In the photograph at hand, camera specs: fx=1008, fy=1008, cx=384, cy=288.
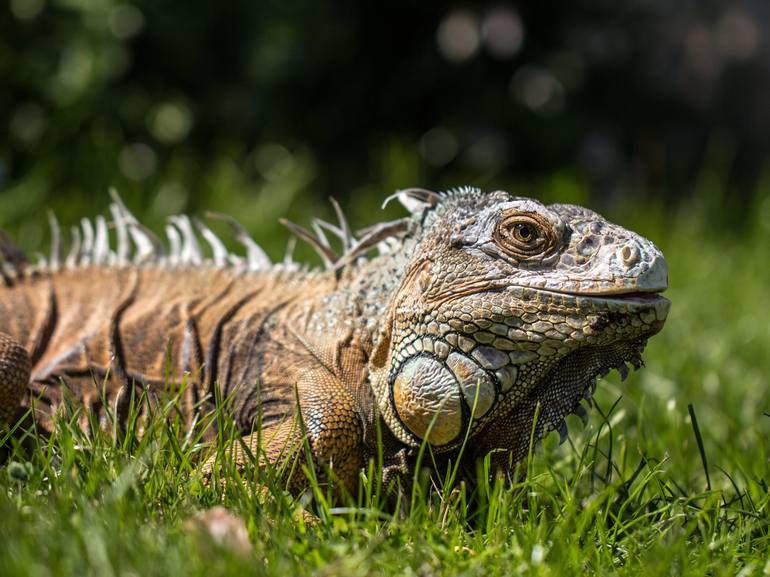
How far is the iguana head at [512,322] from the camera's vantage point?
3.01 metres

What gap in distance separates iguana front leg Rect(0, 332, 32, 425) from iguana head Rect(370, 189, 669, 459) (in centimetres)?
117

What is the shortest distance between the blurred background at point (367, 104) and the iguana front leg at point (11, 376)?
11.8 ft

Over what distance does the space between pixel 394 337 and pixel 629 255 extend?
0.78m

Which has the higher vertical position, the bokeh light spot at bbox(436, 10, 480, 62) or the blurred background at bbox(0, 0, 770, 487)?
the bokeh light spot at bbox(436, 10, 480, 62)

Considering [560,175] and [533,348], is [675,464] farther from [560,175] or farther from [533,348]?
[560,175]

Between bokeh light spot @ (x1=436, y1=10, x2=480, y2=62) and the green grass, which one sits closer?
the green grass

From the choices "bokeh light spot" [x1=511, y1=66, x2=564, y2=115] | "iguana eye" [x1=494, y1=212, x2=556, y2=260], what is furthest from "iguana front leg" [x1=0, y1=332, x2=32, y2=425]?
"bokeh light spot" [x1=511, y1=66, x2=564, y2=115]

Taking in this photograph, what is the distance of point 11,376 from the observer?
3.26 metres

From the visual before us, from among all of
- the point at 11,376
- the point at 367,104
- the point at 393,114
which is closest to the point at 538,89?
the point at 393,114

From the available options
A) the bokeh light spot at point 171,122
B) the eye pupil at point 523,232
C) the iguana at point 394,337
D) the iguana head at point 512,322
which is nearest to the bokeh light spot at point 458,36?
the bokeh light spot at point 171,122

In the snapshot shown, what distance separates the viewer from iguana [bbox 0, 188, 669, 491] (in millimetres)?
3045

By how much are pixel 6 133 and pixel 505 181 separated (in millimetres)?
4323

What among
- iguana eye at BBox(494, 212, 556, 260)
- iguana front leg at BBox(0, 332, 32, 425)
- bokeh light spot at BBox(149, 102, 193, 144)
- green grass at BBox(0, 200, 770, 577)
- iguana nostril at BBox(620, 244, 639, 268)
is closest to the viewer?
green grass at BBox(0, 200, 770, 577)

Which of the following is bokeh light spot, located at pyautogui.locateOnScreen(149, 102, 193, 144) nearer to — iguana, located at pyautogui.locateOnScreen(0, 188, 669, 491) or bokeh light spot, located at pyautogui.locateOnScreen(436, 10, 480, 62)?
bokeh light spot, located at pyautogui.locateOnScreen(436, 10, 480, 62)
